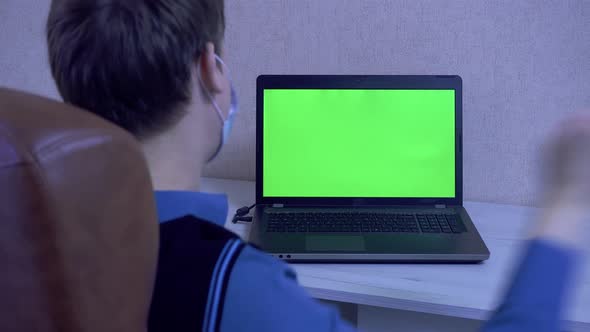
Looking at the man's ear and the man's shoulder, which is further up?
the man's ear

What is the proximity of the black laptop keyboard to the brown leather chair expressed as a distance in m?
0.67

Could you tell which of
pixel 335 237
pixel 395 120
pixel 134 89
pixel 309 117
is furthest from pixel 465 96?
pixel 134 89

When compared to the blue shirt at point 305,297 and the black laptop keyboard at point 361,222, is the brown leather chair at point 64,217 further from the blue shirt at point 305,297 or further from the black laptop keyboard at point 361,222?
the black laptop keyboard at point 361,222

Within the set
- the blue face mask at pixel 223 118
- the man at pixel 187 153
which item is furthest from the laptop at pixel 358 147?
the man at pixel 187 153

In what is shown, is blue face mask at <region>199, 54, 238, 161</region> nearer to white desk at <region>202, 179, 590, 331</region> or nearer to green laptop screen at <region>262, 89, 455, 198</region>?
white desk at <region>202, 179, 590, 331</region>

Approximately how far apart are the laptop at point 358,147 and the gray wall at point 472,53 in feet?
0.34

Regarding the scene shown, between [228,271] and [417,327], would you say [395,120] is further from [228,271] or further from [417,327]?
[228,271]

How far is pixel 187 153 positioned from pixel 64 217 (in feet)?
0.91

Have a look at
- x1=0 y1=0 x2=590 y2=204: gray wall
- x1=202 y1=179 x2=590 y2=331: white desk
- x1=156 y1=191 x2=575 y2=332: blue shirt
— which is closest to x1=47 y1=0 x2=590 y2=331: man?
x1=156 y1=191 x2=575 y2=332: blue shirt

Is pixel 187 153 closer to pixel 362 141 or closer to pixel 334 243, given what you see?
pixel 334 243

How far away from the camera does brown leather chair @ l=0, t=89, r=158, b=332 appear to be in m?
0.33

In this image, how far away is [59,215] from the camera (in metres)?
0.34

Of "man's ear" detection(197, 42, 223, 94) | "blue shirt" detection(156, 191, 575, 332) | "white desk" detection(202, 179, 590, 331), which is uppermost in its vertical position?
"man's ear" detection(197, 42, 223, 94)

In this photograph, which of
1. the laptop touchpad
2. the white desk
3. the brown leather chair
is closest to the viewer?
the brown leather chair
